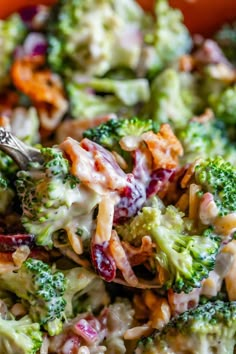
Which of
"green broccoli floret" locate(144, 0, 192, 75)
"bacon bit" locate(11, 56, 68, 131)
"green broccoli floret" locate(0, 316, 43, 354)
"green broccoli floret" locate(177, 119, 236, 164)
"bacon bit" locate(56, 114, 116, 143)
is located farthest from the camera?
"green broccoli floret" locate(144, 0, 192, 75)

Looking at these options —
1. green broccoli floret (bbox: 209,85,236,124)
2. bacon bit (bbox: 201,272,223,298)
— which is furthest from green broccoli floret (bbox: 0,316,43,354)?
green broccoli floret (bbox: 209,85,236,124)

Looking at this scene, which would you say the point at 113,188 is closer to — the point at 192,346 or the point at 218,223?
the point at 218,223

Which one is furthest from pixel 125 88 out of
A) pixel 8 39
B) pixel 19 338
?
pixel 19 338

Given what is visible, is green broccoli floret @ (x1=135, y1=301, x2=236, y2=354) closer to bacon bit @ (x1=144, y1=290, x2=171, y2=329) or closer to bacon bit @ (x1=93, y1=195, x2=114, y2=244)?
bacon bit @ (x1=144, y1=290, x2=171, y2=329)

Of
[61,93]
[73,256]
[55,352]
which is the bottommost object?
[55,352]

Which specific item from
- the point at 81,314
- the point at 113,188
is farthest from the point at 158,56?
the point at 81,314

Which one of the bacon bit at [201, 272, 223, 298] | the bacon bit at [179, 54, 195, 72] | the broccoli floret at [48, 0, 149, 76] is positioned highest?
the broccoli floret at [48, 0, 149, 76]

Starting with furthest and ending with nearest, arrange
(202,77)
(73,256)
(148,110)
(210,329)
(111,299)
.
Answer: (202,77) → (148,110) → (111,299) → (73,256) → (210,329)
